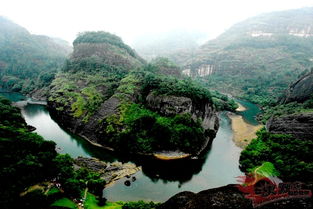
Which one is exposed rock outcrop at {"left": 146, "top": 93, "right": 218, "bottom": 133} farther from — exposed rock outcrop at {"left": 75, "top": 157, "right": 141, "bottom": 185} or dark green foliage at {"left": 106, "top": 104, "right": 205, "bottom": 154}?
exposed rock outcrop at {"left": 75, "top": 157, "right": 141, "bottom": 185}

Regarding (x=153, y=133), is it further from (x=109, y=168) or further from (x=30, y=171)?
(x=30, y=171)

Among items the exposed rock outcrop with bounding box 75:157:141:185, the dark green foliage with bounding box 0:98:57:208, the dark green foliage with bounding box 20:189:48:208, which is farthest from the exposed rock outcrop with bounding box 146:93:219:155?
the dark green foliage with bounding box 20:189:48:208

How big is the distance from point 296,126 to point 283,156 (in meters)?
11.2

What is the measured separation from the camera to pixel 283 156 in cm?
4078

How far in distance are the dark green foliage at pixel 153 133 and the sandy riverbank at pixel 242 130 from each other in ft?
33.5

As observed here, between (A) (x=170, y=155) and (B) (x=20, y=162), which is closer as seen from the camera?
(B) (x=20, y=162)

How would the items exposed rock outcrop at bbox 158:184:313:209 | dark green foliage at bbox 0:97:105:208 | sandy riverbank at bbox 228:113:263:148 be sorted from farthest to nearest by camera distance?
sandy riverbank at bbox 228:113:263:148 → dark green foliage at bbox 0:97:105:208 → exposed rock outcrop at bbox 158:184:313:209

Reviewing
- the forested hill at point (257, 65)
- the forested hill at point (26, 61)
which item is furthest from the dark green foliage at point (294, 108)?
the forested hill at point (26, 61)

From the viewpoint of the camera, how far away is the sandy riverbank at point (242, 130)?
2275 inches

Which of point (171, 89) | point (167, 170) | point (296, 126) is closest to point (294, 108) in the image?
point (296, 126)

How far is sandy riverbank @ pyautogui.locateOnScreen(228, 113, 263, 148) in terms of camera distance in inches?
2275

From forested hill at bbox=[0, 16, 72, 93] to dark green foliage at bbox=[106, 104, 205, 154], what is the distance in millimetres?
70298

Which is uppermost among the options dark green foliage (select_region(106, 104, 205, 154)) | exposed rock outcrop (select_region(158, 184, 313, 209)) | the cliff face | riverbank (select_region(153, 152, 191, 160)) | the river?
the cliff face

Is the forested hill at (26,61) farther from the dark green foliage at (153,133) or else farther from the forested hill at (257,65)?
Answer: the forested hill at (257,65)
